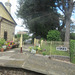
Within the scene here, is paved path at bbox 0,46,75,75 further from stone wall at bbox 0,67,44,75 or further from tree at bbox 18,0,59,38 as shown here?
tree at bbox 18,0,59,38

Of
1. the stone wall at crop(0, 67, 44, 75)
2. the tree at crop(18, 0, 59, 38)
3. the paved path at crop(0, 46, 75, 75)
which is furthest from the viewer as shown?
the tree at crop(18, 0, 59, 38)

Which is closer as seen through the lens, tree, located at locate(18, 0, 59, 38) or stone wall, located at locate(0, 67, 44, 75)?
stone wall, located at locate(0, 67, 44, 75)

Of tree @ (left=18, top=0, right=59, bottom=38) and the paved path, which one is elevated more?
tree @ (left=18, top=0, right=59, bottom=38)

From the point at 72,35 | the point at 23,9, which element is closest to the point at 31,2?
the point at 23,9

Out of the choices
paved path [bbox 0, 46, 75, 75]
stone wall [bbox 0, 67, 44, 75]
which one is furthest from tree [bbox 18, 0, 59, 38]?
stone wall [bbox 0, 67, 44, 75]

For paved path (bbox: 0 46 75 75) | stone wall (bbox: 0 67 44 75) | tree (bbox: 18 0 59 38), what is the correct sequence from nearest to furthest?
1. stone wall (bbox: 0 67 44 75)
2. paved path (bbox: 0 46 75 75)
3. tree (bbox: 18 0 59 38)

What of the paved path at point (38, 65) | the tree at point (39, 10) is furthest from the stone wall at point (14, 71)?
the tree at point (39, 10)

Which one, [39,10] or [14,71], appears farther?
[39,10]

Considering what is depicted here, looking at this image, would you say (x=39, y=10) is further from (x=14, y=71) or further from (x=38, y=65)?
(x=14, y=71)

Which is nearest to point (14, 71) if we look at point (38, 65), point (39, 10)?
point (38, 65)

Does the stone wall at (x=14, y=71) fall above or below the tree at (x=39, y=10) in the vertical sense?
below

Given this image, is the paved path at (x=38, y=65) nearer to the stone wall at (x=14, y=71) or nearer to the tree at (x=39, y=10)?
the stone wall at (x=14, y=71)

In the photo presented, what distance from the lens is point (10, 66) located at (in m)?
3.43

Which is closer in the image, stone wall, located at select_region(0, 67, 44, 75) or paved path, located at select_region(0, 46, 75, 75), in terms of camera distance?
stone wall, located at select_region(0, 67, 44, 75)
